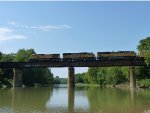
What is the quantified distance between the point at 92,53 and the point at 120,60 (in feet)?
24.1

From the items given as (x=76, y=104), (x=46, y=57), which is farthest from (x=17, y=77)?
(x=76, y=104)

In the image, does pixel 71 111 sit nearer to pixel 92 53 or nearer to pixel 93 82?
pixel 92 53

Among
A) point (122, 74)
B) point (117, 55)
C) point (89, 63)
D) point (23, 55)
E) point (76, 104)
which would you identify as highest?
point (23, 55)

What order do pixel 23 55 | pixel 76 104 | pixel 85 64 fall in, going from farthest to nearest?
1. pixel 23 55
2. pixel 85 64
3. pixel 76 104

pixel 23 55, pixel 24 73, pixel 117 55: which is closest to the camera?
pixel 117 55

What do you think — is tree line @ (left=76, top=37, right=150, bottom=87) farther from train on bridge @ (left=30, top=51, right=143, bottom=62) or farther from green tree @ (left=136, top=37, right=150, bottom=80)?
train on bridge @ (left=30, top=51, right=143, bottom=62)

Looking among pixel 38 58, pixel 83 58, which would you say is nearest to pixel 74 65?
pixel 83 58

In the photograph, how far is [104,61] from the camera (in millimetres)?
79312

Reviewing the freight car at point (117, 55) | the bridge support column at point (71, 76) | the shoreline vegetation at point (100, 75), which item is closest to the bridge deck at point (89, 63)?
the freight car at point (117, 55)

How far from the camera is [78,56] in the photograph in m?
82.3

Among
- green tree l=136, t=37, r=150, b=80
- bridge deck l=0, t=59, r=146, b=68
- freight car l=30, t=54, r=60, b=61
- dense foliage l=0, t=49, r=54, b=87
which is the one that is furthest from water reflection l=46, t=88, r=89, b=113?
dense foliage l=0, t=49, r=54, b=87

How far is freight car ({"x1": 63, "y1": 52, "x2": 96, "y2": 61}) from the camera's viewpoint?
81.2 metres

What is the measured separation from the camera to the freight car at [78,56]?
81194 mm

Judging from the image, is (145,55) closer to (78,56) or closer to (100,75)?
(78,56)
